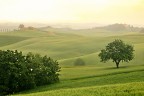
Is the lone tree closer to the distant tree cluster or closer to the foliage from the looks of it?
the foliage

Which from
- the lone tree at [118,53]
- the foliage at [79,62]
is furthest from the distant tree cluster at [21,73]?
the foliage at [79,62]

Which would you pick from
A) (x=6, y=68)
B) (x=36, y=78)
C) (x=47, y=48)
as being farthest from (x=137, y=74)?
(x=47, y=48)

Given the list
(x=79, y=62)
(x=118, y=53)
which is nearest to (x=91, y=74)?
(x=118, y=53)

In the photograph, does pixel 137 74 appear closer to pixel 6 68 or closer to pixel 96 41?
pixel 6 68

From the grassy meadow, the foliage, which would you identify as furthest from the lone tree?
the foliage

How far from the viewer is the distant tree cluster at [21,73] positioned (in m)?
58.4

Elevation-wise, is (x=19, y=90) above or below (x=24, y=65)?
below

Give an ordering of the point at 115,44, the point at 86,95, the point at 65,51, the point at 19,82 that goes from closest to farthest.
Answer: the point at 86,95 < the point at 19,82 < the point at 115,44 < the point at 65,51

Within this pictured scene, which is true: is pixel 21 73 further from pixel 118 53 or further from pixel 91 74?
pixel 118 53

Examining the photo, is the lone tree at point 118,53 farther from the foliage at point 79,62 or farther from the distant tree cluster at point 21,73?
the distant tree cluster at point 21,73

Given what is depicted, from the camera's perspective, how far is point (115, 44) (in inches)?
3433

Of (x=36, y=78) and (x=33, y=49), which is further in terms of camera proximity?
(x=33, y=49)

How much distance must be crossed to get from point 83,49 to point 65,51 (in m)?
8.90

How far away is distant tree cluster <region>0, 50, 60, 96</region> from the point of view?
58.4m
